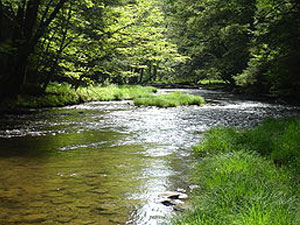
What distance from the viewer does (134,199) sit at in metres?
3.99

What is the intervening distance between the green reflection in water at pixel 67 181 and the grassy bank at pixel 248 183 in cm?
104

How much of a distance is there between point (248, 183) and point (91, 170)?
8.96 ft

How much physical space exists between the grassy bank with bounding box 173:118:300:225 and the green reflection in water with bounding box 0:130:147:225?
41.0 inches

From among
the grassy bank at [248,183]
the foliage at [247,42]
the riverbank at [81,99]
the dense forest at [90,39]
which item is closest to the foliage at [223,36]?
the foliage at [247,42]

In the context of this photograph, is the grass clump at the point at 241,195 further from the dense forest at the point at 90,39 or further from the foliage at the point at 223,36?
the foliage at the point at 223,36

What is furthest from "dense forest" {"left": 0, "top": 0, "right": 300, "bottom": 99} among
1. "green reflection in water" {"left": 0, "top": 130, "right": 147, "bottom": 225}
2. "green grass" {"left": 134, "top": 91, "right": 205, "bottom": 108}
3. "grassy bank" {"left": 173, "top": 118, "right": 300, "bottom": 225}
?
"grassy bank" {"left": 173, "top": 118, "right": 300, "bottom": 225}

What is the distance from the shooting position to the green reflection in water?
349 centimetres

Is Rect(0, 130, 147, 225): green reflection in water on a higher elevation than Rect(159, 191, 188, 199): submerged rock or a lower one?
lower

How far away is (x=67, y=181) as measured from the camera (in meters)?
4.59

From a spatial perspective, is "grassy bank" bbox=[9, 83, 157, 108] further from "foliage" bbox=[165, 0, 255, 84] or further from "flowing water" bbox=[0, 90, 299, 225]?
"foliage" bbox=[165, 0, 255, 84]

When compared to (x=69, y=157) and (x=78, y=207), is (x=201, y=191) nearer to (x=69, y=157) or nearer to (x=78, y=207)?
(x=78, y=207)

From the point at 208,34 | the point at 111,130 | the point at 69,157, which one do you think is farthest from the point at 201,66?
the point at 69,157

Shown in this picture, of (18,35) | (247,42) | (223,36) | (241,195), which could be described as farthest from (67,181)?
(247,42)

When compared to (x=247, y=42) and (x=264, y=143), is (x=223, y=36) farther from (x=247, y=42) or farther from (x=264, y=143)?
(x=264, y=143)
